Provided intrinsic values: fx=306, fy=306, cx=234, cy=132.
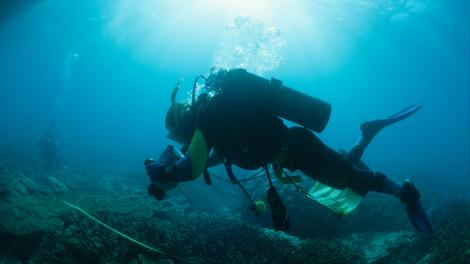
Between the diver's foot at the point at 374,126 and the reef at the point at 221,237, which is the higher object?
the diver's foot at the point at 374,126

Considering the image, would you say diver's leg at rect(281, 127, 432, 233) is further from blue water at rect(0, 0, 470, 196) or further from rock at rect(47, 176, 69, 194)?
rock at rect(47, 176, 69, 194)

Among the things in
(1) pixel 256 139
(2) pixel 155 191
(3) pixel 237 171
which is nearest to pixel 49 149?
(3) pixel 237 171

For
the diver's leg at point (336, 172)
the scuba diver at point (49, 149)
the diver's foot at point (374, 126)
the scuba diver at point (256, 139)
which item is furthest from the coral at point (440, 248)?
the scuba diver at point (49, 149)

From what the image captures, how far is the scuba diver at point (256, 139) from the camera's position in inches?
145

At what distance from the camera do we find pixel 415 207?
3.99m

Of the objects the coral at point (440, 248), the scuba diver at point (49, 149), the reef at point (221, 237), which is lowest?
the scuba diver at point (49, 149)

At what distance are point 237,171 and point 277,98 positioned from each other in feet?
66.8

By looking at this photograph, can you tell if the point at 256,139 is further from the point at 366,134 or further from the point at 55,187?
the point at 55,187

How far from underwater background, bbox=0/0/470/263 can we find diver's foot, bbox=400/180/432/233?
92 cm

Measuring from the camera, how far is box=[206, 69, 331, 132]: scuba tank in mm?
3797

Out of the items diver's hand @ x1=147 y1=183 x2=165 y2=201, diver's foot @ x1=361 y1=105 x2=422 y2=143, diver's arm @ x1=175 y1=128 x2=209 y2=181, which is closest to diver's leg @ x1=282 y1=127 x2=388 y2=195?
diver's foot @ x1=361 y1=105 x2=422 y2=143

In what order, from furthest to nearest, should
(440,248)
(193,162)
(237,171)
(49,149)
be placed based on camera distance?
(237,171)
(49,149)
(440,248)
(193,162)

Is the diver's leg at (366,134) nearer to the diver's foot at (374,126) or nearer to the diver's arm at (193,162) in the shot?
the diver's foot at (374,126)

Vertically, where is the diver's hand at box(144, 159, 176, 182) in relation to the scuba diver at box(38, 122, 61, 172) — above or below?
above
